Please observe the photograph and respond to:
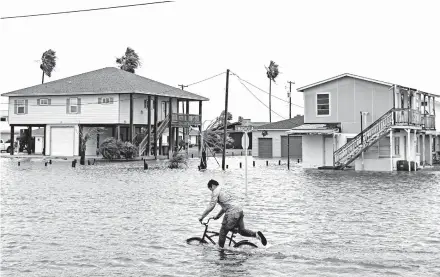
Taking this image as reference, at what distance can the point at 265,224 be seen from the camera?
16.5 metres

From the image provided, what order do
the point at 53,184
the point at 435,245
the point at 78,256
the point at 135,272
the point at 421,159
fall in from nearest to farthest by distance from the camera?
the point at 135,272 → the point at 78,256 → the point at 435,245 → the point at 53,184 → the point at 421,159

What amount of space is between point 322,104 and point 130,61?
4761 centimetres

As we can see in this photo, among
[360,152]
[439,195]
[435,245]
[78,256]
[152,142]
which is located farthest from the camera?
[152,142]

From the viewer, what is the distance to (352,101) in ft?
147

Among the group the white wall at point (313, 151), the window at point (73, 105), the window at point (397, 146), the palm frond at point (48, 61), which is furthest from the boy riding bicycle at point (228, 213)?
the palm frond at point (48, 61)

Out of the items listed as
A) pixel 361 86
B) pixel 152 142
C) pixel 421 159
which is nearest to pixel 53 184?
pixel 361 86

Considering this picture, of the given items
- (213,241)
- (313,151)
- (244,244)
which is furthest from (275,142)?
(244,244)

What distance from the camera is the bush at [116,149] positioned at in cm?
5618

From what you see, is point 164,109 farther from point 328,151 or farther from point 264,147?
point 328,151

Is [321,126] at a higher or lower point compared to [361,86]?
lower

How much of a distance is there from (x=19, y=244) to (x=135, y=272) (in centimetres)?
396

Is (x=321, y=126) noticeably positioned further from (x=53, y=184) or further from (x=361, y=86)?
(x=53, y=184)

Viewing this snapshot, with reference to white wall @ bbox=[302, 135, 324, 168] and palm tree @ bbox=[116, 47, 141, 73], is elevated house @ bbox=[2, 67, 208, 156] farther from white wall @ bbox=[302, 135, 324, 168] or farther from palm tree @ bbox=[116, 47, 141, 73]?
white wall @ bbox=[302, 135, 324, 168]

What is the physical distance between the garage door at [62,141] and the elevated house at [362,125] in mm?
28551
